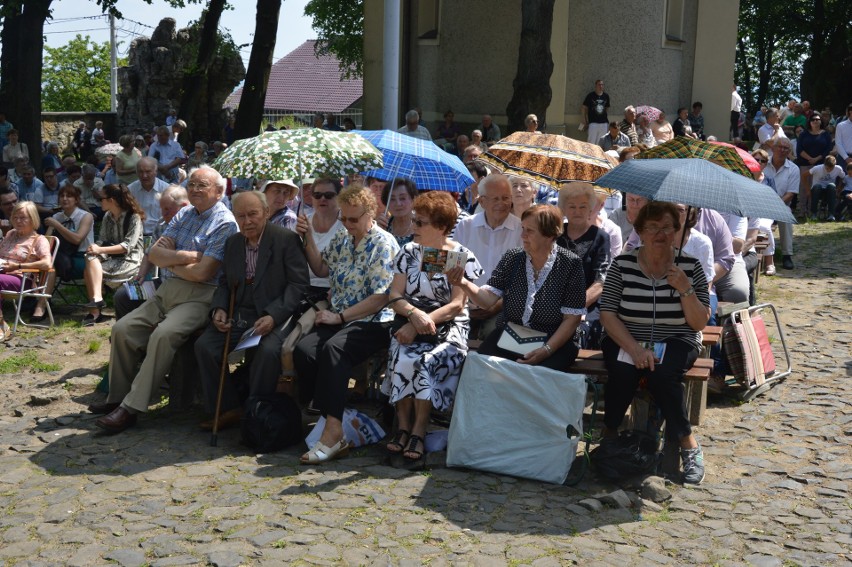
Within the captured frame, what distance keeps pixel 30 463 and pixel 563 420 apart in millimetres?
3399

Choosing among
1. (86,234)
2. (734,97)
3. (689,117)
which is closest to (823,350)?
(86,234)

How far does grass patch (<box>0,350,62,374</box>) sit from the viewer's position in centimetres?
889

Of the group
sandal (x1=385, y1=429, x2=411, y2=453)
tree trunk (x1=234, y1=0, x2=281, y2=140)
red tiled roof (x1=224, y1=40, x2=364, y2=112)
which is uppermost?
red tiled roof (x1=224, y1=40, x2=364, y2=112)

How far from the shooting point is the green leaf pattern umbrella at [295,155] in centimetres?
737

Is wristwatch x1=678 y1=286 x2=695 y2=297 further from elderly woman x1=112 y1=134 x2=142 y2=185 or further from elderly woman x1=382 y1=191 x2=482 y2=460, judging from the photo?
elderly woman x1=112 y1=134 x2=142 y2=185

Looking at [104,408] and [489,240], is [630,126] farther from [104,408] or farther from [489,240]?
[104,408]

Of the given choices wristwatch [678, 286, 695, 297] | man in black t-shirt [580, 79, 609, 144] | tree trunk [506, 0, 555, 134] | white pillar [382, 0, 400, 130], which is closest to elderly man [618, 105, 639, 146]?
tree trunk [506, 0, 555, 134]

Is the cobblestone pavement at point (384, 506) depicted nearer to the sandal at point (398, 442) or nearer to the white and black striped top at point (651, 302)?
the sandal at point (398, 442)

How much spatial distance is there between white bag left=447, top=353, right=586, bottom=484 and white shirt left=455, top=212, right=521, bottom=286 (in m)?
1.35

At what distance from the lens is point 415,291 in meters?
6.89

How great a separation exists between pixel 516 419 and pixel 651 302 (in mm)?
1110

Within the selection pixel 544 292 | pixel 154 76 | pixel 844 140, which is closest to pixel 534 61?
pixel 844 140

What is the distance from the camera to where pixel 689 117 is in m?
24.3

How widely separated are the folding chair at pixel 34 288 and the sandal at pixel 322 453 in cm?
500
